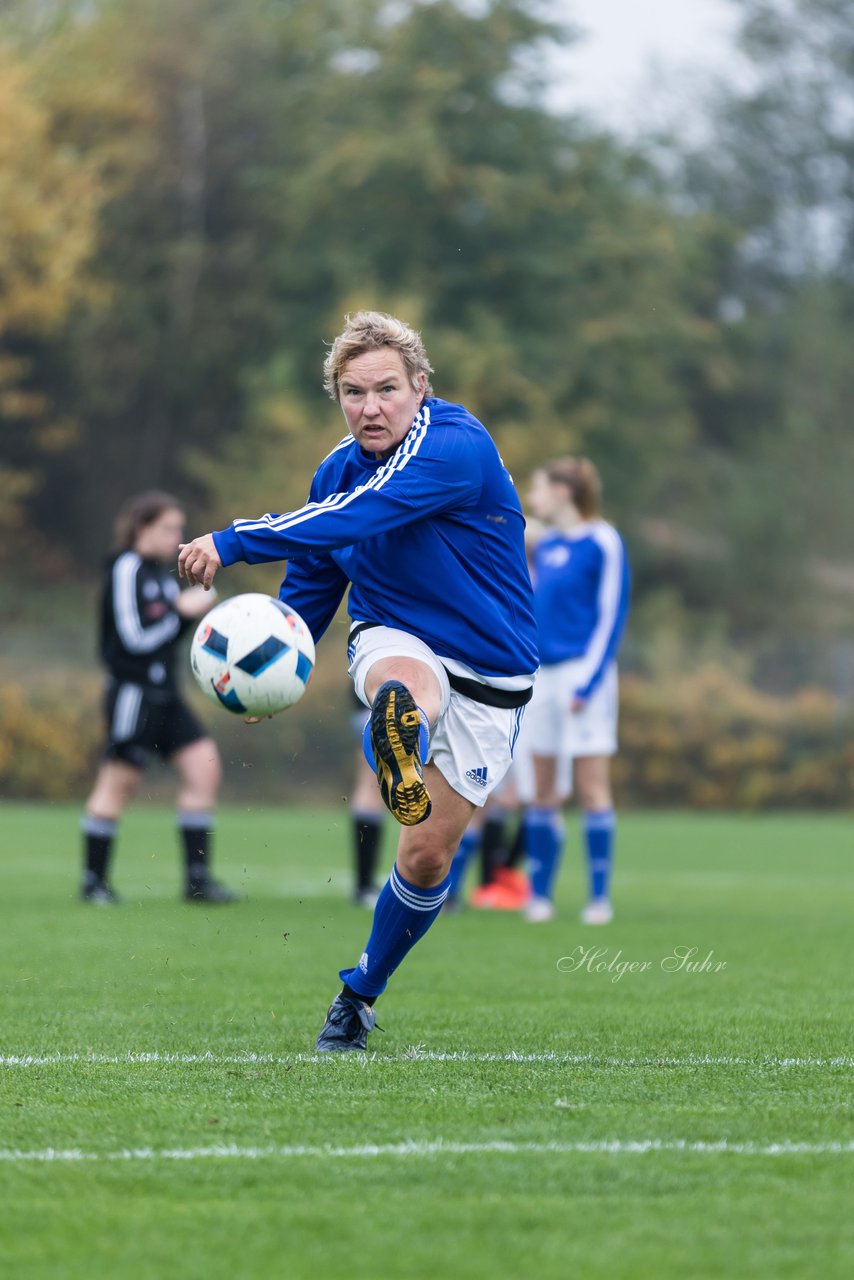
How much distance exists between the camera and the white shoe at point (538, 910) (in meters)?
10.0

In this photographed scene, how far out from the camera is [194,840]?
10469 millimetres

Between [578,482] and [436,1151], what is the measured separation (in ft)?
20.7

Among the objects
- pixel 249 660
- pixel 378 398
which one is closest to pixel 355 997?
pixel 249 660

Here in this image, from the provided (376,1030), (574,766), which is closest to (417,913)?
(376,1030)

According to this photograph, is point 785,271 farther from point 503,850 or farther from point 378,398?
point 378,398

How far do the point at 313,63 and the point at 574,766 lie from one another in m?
32.6

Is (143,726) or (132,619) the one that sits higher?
(132,619)

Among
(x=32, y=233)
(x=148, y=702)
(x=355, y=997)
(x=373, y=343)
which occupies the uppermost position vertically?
(x=32, y=233)

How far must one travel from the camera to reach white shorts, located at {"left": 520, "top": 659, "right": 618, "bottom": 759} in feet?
31.8

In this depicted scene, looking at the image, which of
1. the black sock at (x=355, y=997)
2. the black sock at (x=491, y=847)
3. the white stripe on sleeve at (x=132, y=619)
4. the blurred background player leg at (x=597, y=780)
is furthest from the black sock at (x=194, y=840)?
the black sock at (x=355, y=997)

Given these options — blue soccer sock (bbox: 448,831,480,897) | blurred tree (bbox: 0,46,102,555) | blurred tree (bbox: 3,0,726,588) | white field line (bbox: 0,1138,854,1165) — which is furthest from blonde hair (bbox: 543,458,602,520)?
blurred tree (bbox: 0,46,102,555)

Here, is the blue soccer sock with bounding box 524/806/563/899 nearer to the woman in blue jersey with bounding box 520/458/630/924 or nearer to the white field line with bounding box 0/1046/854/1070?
the woman in blue jersey with bounding box 520/458/630/924

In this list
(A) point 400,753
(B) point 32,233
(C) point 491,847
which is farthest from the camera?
(B) point 32,233

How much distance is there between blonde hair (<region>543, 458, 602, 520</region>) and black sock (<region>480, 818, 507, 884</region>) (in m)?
2.12
